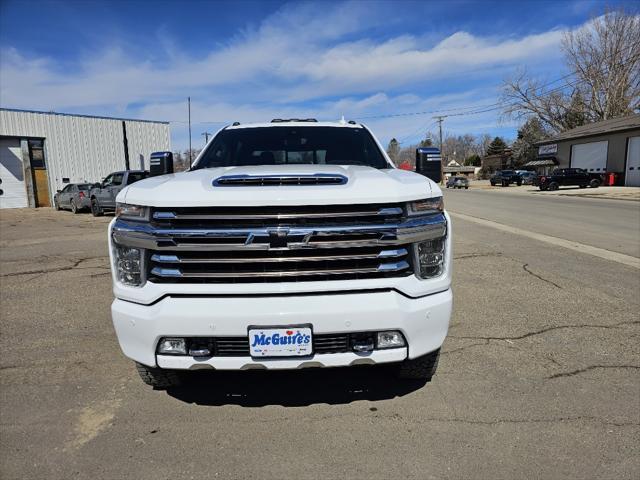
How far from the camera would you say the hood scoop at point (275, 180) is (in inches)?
111

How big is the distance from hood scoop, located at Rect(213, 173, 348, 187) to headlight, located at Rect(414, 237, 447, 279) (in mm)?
628

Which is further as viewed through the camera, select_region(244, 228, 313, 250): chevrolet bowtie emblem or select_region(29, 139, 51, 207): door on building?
select_region(29, 139, 51, 207): door on building

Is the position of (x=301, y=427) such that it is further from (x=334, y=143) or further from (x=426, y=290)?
(x=334, y=143)

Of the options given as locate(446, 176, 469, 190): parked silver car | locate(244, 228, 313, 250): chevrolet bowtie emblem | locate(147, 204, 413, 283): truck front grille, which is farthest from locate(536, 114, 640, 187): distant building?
locate(244, 228, 313, 250): chevrolet bowtie emblem

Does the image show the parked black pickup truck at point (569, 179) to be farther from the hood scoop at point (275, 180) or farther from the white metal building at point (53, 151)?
the hood scoop at point (275, 180)

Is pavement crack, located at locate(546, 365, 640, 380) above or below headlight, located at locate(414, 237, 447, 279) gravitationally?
below

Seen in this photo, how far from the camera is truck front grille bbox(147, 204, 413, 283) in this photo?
2656mm

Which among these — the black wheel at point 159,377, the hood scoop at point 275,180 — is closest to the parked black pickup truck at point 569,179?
the hood scoop at point 275,180

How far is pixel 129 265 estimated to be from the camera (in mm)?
2785

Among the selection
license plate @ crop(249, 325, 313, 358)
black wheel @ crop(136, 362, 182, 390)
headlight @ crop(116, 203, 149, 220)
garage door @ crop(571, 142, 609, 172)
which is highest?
garage door @ crop(571, 142, 609, 172)

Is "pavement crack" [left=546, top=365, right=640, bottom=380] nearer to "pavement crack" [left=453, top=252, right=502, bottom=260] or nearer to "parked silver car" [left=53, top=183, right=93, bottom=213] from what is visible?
"pavement crack" [left=453, top=252, right=502, bottom=260]

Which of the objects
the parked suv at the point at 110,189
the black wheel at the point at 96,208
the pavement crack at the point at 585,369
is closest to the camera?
the pavement crack at the point at 585,369

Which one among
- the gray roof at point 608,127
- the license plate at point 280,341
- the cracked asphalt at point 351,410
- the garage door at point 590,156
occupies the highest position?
the gray roof at point 608,127

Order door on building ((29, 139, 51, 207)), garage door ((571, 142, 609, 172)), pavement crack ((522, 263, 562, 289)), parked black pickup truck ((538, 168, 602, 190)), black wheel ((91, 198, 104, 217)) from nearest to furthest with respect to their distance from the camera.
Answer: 1. pavement crack ((522, 263, 562, 289))
2. black wheel ((91, 198, 104, 217))
3. door on building ((29, 139, 51, 207))
4. parked black pickup truck ((538, 168, 602, 190))
5. garage door ((571, 142, 609, 172))
